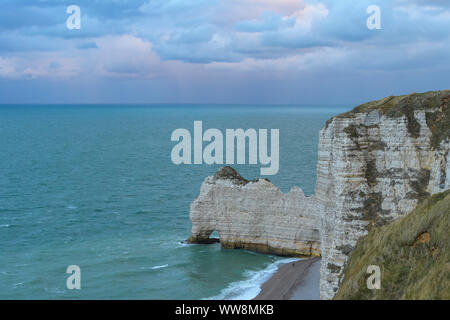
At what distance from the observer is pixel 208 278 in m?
38.1

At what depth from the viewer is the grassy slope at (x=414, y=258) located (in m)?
12.7

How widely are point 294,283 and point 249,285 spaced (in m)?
3.36

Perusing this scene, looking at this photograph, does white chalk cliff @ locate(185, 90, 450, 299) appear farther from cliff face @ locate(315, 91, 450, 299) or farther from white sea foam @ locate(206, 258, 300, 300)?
white sea foam @ locate(206, 258, 300, 300)

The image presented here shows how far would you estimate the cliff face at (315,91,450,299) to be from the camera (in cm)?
1980

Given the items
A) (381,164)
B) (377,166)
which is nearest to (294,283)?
(377,166)

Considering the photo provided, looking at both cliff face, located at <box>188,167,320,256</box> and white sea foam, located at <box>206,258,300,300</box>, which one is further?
cliff face, located at <box>188,167,320,256</box>

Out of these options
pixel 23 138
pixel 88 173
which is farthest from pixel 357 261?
pixel 23 138

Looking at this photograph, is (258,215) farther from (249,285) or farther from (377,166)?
(377,166)

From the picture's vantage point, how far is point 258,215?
41.4 metres

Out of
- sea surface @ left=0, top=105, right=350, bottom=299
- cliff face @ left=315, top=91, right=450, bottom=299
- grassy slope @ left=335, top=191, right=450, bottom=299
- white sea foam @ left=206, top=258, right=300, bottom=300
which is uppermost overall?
cliff face @ left=315, top=91, right=450, bottom=299

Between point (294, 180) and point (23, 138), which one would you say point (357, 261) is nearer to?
point (294, 180)

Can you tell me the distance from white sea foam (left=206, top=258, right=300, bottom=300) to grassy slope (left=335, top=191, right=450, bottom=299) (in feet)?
60.2

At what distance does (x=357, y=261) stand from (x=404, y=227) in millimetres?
2734

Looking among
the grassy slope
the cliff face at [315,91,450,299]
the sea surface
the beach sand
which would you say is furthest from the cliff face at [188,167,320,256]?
the grassy slope
